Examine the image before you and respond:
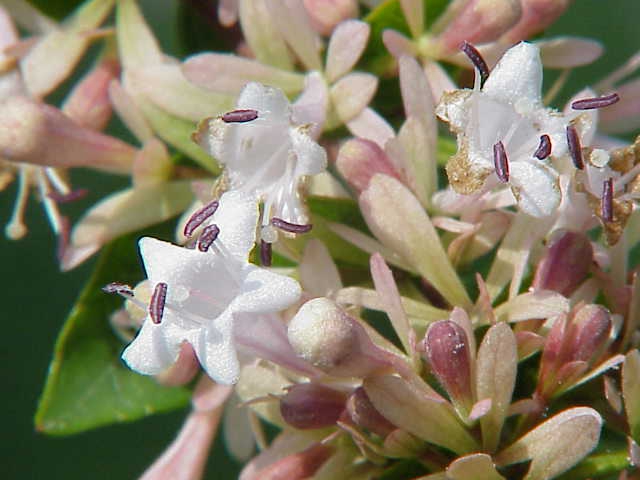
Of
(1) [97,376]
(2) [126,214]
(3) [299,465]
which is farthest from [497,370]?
(1) [97,376]

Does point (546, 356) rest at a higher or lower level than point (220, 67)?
lower

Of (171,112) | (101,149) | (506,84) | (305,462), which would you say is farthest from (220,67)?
(305,462)

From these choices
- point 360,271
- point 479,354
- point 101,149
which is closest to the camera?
point 479,354

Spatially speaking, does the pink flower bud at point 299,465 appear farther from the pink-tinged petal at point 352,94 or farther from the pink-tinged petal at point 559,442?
the pink-tinged petal at point 352,94

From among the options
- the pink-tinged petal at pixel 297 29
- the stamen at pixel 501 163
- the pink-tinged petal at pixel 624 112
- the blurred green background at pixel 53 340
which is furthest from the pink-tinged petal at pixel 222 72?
the blurred green background at pixel 53 340

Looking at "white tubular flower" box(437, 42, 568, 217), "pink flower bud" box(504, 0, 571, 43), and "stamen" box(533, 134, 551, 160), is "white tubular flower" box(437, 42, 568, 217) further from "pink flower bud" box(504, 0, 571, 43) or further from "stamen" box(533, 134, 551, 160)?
"pink flower bud" box(504, 0, 571, 43)

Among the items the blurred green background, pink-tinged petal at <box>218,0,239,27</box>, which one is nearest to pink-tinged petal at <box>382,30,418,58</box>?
pink-tinged petal at <box>218,0,239,27</box>

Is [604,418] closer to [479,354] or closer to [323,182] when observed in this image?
[479,354]
